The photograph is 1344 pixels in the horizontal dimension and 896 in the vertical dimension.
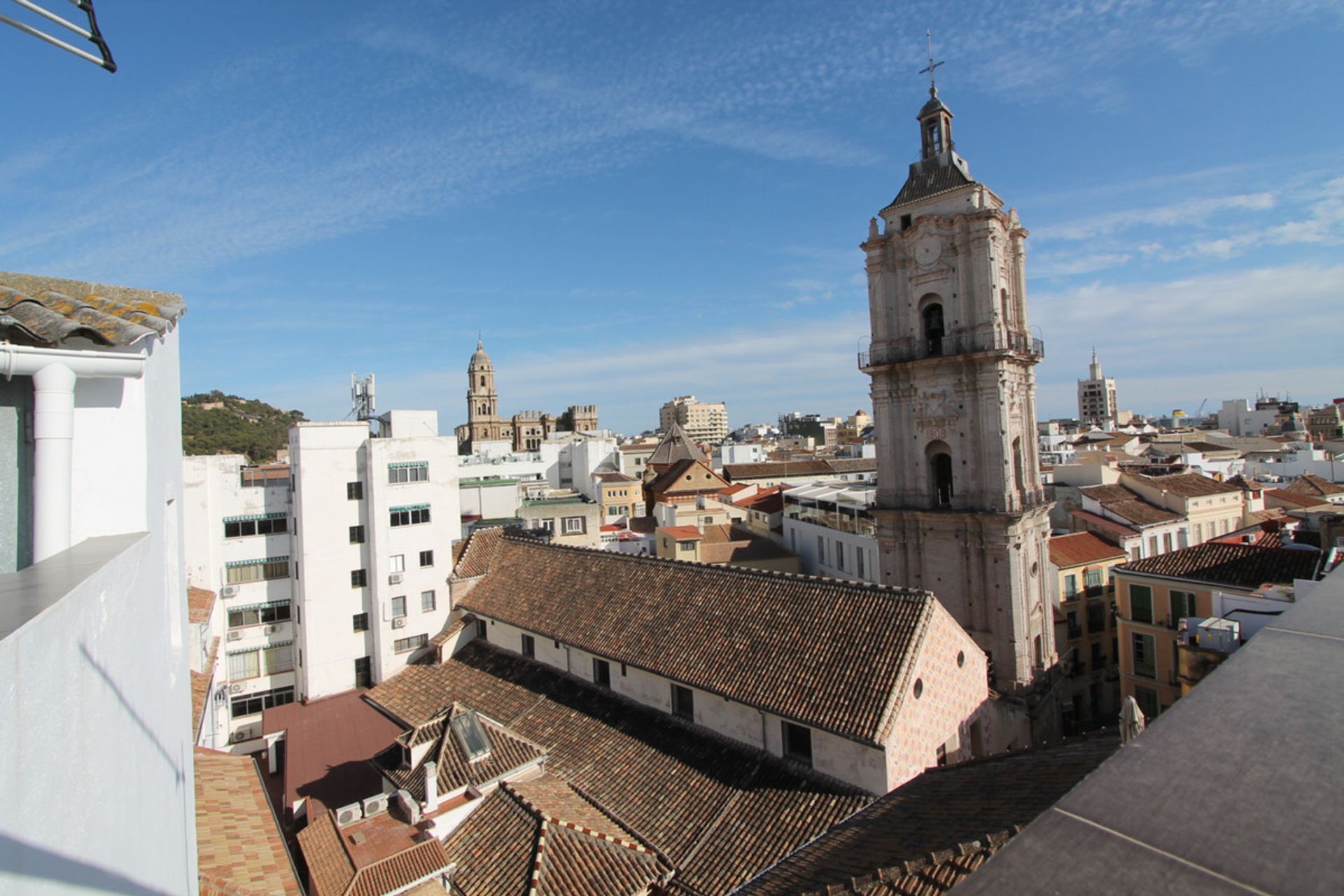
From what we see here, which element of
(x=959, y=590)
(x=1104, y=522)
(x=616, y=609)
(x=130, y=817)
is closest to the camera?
(x=130, y=817)

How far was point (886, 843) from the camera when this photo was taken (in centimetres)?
882

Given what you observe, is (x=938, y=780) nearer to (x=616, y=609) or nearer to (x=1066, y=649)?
(x=616, y=609)

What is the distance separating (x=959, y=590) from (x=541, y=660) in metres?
13.9

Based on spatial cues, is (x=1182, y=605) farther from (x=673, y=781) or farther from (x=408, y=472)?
(x=408, y=472)

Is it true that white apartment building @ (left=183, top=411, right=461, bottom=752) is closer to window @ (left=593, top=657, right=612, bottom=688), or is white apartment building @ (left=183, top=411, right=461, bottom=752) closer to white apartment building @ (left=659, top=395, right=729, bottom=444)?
window @ (left=593, top=657, right=612, bottom=688)

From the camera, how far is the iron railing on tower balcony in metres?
22.4

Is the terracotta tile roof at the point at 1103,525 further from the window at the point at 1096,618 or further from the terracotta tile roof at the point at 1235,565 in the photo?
the terracotta tile roof at the point at 1235,565

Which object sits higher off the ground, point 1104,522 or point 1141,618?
point 1104,522

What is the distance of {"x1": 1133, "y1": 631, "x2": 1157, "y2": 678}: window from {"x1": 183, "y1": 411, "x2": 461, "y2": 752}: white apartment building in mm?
25453

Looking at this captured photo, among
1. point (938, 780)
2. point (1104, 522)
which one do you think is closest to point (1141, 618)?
point (1104, 522)

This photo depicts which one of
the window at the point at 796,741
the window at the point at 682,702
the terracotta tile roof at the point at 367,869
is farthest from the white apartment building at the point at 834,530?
the terracotta tile roof at the point at 367,869

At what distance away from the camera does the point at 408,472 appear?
92.3 feet

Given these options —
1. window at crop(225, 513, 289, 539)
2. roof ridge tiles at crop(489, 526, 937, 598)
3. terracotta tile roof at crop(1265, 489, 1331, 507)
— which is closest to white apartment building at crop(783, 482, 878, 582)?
roof ridge tiles at crop(489, 526, 937, 598)

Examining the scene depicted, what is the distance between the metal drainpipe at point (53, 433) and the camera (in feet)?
10.1
